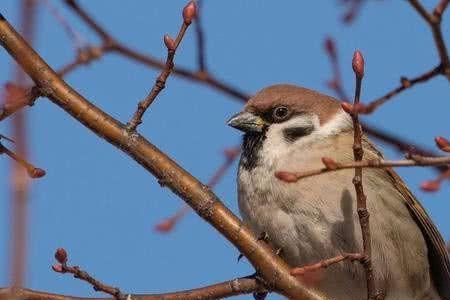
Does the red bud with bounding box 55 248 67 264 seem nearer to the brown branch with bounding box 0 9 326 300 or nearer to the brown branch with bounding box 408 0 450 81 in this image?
the brown branch with bounding box 0 9 326 300

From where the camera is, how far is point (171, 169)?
8.84 feet

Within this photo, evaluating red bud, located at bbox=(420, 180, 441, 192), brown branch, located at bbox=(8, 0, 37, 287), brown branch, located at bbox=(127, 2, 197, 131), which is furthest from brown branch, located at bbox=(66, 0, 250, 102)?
brown branch, located at bbox=(8, 0, 37, 287)

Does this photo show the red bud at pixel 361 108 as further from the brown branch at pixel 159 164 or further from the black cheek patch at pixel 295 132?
the black cheek patch at pixel 295 132

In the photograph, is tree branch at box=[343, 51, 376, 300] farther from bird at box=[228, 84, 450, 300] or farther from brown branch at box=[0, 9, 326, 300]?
bird at box=[228, 84, 450, 300]

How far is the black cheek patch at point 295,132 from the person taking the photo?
3715 millimetres

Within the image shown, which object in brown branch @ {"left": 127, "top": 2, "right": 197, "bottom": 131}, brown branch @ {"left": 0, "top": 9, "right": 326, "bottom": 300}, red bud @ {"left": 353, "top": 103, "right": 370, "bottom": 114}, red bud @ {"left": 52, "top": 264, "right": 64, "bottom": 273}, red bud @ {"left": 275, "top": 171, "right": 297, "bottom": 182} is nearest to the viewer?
red bud @ {"left": 353, "top": 103, "right": 370, "bottom": 114}

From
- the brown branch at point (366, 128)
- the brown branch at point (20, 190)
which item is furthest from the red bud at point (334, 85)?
the brown branch at point (20, 190)

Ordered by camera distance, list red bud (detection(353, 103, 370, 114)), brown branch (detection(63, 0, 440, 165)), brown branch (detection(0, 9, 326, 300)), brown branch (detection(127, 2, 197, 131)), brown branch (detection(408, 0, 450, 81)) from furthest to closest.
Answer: brown branch (detection(63, 0, 440, 165)) → brown branch (detection(0, 9, 326, 300)) → brown branch (detection(127, 2, 197, 131)) → red bud (detection(353, 103, 370, 114)) → brown branch (detection(408, 0, 450, 81))

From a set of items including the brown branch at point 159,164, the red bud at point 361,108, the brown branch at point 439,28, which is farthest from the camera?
the brown branch at point 159,164

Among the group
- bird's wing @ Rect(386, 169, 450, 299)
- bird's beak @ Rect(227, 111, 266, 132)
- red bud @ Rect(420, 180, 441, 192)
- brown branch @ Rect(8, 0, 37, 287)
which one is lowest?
brown branch @ Rect(8, 0, 37, 287)

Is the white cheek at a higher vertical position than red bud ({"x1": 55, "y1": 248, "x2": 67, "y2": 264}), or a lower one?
higher

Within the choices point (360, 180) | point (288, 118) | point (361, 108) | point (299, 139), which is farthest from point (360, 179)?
point (288, 118)

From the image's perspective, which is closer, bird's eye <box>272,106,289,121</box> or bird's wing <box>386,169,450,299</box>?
bird's wing <box>386,169,450,299</box>

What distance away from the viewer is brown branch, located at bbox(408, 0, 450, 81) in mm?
1466
